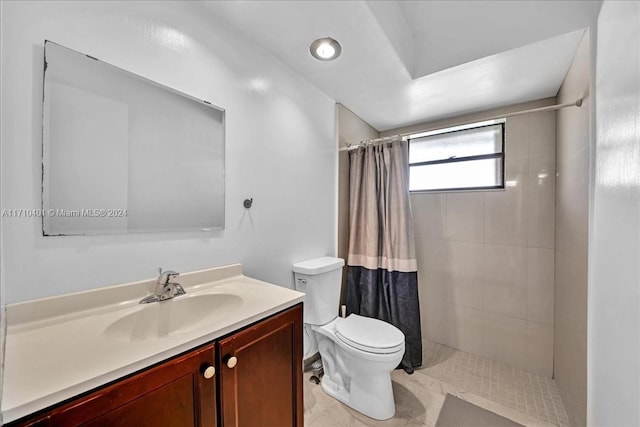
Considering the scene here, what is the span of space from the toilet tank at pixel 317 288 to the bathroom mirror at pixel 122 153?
66cm

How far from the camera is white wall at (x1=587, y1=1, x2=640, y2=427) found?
69 cm

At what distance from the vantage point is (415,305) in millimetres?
1985

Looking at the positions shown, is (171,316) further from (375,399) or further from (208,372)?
(375,399)

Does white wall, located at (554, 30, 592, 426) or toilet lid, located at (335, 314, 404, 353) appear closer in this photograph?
white wall, located at (554, 30, 592, 426)

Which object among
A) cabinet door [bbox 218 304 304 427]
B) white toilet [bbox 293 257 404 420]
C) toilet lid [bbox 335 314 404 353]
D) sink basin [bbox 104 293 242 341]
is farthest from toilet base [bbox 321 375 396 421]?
sink basin [bbox 104 293 242 341]

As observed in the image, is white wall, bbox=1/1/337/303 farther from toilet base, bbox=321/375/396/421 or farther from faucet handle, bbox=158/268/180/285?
toilet base, bbox=321/375/396/421

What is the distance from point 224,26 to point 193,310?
1.41 meters

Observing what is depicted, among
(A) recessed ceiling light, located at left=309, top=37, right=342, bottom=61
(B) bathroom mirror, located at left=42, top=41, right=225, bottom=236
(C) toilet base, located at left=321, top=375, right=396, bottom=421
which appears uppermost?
(A) recessed ceiling light, located at left=309, top=37, right=342, bottom=61

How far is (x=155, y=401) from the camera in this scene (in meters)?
0.63

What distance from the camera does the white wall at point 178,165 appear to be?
0.76 metres

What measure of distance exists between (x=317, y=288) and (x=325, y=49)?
149 centimetres

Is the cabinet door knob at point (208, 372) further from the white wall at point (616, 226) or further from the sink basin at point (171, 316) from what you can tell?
the white wall at point (616, 226)

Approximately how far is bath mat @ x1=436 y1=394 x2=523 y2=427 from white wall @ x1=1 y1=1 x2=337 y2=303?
1.27 m

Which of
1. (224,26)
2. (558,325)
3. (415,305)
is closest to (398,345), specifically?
(415,305)
